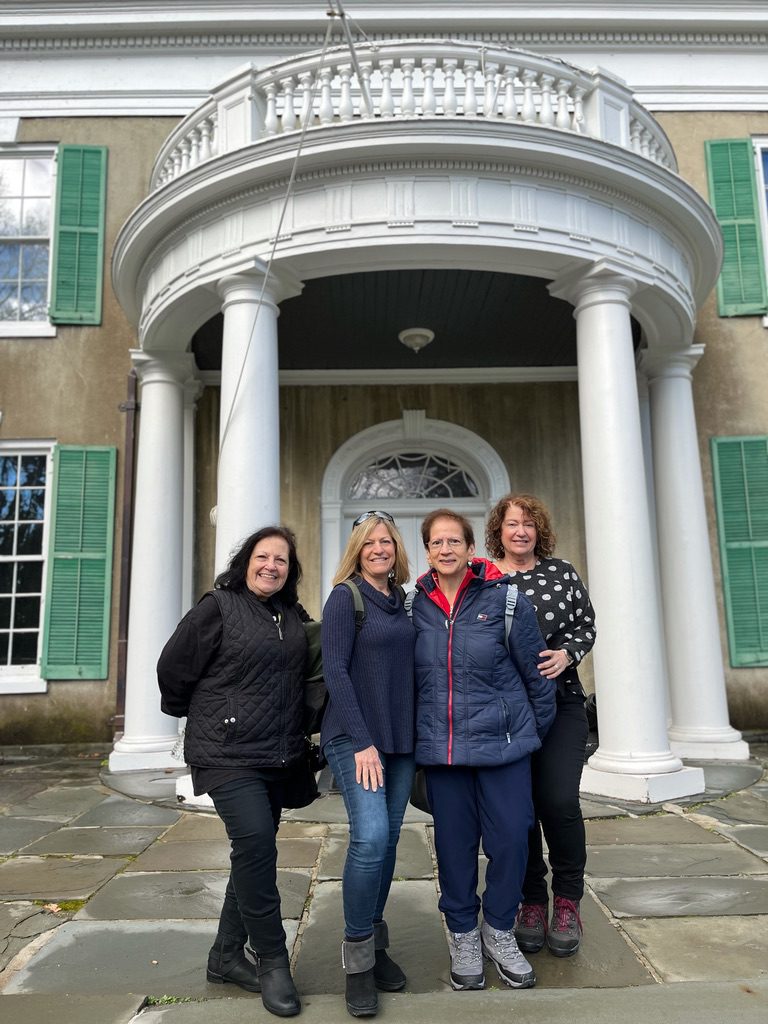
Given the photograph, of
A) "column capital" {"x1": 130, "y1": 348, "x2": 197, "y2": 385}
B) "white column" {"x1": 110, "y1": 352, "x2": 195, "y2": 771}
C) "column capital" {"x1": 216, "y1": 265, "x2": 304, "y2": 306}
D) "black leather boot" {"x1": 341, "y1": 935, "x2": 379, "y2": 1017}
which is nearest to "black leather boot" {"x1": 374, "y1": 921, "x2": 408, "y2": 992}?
"black leather boot" {"x1": 341, "y1": 935, "x2": 379, "y2": 1017}

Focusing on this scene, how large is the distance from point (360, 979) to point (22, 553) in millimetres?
7097

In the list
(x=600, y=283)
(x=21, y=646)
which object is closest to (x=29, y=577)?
(x=21, y=646)

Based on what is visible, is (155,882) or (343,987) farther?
(155,882)

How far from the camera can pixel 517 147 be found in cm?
559

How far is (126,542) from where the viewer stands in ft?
27.0

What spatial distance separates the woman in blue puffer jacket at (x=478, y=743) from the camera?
2619 millimetres

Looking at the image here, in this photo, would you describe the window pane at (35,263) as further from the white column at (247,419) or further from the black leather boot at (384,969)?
the black leather boot at (384,969)

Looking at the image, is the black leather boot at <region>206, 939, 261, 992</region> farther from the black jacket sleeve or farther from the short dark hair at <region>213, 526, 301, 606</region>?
the short dark hair at <region>213, 526, 301, 606</region>

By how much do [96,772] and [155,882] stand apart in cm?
359

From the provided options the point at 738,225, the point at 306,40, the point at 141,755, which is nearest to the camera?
the point at 141,755

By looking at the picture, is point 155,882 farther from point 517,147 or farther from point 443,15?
point 443,15

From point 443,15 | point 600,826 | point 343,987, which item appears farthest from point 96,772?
point 443,15

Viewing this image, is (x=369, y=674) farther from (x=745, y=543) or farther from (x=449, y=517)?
(x=745, y=543)

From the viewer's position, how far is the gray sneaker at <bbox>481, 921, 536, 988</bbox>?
102 inches
